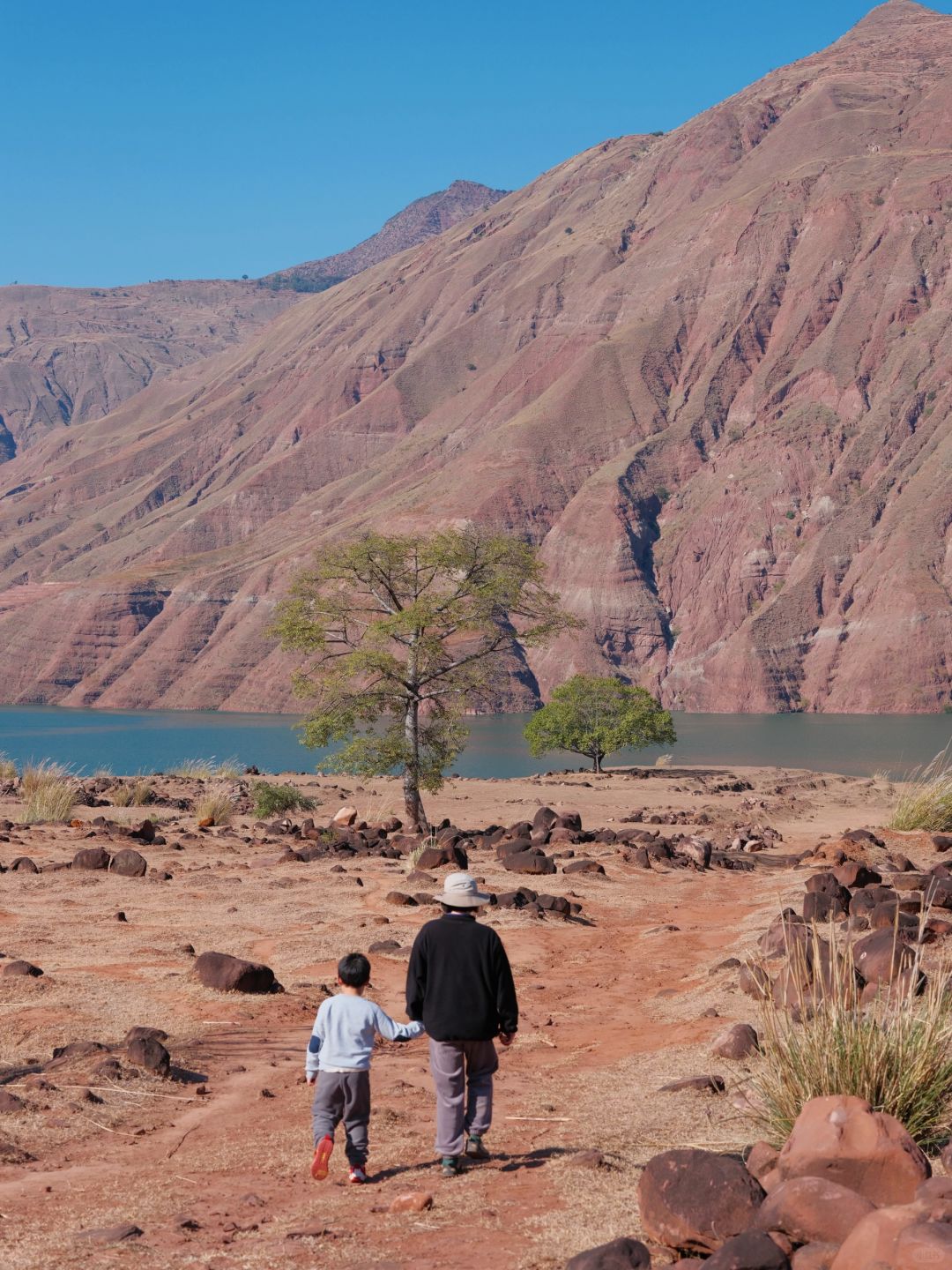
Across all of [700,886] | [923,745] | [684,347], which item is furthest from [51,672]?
[700,886]

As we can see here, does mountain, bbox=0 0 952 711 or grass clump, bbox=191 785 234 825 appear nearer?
grass clump, bbox=191 785 234 825

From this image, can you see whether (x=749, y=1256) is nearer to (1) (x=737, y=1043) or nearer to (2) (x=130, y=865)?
(1) (x=737, y=1043)

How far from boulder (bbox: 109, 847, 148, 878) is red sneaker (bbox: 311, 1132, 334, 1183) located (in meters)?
11.7

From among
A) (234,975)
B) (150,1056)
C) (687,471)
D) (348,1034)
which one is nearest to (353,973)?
(348,1034)

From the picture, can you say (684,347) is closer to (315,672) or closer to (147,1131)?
(315,672)

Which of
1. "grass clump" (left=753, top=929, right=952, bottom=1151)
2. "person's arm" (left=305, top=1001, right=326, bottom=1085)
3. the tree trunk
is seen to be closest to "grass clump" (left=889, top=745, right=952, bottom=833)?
the tree trunk

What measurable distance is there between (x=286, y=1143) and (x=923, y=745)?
245 ft

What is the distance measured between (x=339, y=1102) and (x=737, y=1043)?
2775 mm

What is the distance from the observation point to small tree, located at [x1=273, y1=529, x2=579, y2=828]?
25.0 metres

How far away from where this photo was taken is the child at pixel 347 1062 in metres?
6.69

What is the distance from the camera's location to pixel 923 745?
7681 centimetres

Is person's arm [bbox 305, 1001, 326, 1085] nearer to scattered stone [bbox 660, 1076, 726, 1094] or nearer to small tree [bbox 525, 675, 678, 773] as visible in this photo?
scattered stone [bbox 660, 1076, 726, 1094]

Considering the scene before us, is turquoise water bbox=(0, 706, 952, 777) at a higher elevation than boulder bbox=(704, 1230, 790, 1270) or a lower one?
lower

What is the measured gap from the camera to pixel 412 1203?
602 cm
